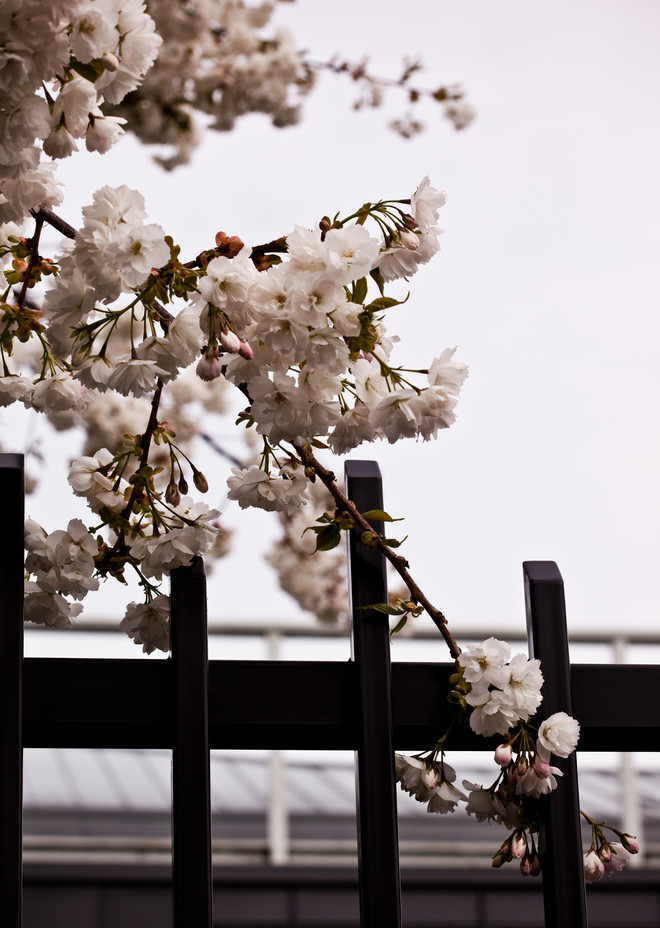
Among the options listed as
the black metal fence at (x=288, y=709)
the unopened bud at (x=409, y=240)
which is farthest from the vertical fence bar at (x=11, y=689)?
the unopened bud at (x=409, y=240)

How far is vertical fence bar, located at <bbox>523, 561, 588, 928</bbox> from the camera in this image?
0.71 metres

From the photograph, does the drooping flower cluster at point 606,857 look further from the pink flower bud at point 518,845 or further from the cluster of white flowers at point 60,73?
the cluster of white flowers at point 60,73

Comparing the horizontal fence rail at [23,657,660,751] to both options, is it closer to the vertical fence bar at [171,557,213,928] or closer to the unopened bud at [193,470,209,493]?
the vertical fence bar at [171,557,213,928]

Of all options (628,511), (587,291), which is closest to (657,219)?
(587,291)

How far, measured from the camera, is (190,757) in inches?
26.1

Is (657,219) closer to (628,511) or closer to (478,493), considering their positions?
(628,511)

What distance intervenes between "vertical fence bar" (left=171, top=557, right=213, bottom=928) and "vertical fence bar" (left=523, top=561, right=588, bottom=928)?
0.25m

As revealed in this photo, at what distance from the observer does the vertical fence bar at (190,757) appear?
0.65 metres

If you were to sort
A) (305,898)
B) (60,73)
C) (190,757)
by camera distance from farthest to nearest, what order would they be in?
(305,898) → (190,757) → (60,73)

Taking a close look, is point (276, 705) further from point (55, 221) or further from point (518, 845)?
point (55, 221)

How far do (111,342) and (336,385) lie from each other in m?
0.16

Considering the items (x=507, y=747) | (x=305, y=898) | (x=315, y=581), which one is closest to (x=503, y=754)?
(x=507, y=747)

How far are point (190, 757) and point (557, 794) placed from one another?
0.90 feet

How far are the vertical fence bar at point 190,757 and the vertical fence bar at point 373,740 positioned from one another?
0.36ft
